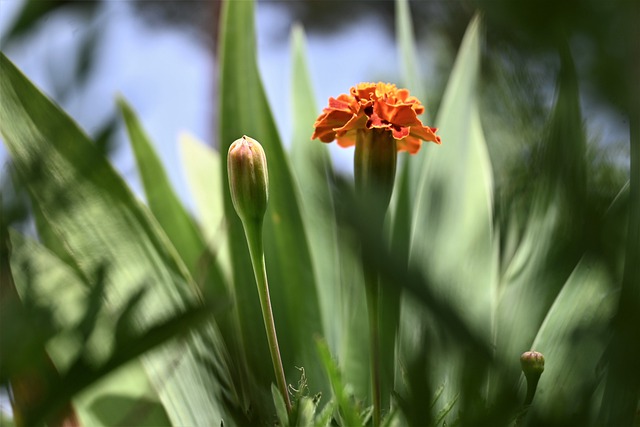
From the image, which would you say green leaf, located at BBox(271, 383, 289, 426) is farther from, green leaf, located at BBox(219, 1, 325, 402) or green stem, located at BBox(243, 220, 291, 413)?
green leaf, located at BBox(219, 1, 325, 402)

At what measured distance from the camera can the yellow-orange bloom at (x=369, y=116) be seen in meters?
0.31

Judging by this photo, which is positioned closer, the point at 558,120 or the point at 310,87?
the point at 558,120

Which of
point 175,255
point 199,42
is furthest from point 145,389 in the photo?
point 199,42

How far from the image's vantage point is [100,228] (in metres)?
0.16

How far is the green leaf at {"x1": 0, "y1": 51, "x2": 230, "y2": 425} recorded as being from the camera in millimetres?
101

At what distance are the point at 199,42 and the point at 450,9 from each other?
5.67 feet

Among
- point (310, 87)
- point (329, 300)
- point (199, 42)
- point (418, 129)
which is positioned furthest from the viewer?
point (199, 42)

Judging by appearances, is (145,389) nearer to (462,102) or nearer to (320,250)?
(320,250)

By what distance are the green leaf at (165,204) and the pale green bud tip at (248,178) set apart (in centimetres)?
16

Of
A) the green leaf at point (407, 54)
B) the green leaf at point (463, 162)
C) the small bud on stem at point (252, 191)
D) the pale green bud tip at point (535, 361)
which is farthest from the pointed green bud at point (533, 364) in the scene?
the green leaf at point (407, 54)

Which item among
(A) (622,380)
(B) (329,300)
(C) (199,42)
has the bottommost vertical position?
(B) (329,300)

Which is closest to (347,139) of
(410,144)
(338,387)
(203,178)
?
(410,144)

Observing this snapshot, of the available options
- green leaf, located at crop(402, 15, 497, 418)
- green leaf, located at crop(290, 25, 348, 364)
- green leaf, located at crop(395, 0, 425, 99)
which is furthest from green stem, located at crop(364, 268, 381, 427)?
green leaf, located at crop(395, 0, 425, 99)

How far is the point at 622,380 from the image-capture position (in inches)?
3.1
